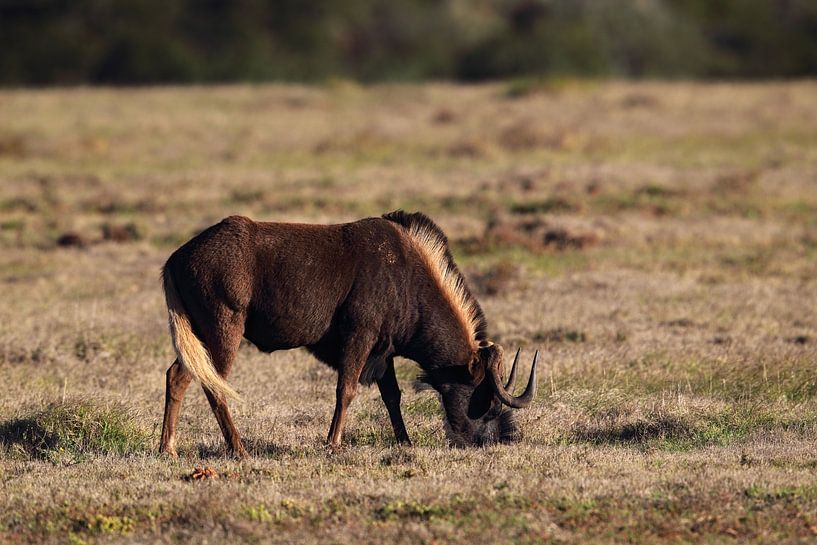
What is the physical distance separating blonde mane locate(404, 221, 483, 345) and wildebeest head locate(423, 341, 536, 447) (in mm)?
202

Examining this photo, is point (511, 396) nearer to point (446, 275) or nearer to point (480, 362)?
point (480, 362)

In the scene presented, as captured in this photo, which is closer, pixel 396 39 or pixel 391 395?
pixel 391 395

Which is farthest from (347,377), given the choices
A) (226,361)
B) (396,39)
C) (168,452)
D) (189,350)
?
(396,39)

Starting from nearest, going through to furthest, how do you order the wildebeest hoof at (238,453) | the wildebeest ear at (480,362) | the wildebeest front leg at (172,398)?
the wildebeest hoof at (238,453), the wildebeest front leg at (172,398), the wildebeest ear at (480,362)

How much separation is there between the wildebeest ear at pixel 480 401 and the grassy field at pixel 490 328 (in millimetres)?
351

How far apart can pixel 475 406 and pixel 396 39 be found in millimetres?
66060

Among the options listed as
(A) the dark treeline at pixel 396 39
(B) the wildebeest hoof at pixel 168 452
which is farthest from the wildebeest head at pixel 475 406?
(A) the dark treeline at pixel 396 39

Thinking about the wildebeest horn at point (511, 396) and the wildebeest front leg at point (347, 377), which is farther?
the wildebeest front leg at point (347, 377)

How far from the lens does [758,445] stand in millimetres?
8688

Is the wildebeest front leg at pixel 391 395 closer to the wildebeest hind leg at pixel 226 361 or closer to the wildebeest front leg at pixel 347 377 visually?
the wildebeest front leg at pixel 347 377

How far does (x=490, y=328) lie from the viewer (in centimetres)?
1241

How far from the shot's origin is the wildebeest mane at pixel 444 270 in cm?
885

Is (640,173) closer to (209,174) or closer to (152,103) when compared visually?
(209,174)

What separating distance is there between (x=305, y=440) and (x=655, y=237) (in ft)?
31.3
